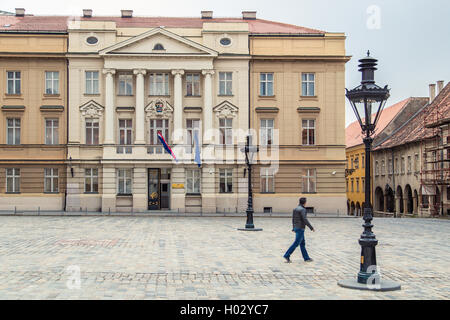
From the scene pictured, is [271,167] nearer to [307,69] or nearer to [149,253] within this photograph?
[307,69]

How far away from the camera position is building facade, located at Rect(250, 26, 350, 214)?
44.6 m

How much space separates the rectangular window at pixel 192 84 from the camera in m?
44.9

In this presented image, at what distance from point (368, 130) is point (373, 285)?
3156 millimetres

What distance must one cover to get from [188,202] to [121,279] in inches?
1240

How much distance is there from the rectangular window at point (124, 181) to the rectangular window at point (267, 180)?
9406 millimetres

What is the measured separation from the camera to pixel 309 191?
44.8 m

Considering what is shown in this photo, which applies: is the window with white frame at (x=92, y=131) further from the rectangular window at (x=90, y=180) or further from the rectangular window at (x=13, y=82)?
the rectangular window at (x=13, y=82)

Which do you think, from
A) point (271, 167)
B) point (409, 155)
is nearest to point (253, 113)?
point (271, 167)

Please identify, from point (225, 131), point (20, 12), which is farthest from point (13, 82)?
point (225, 131)

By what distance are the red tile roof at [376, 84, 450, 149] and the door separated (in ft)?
73.2

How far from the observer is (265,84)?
1777 inches

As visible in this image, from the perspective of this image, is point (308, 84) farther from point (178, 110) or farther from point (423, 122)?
point (423, 122)

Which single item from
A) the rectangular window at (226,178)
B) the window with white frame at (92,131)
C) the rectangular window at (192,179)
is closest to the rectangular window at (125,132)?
the window with white frame at (92,131)

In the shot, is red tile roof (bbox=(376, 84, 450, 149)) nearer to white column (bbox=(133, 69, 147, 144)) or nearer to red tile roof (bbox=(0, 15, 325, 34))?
red tile roof (bbox=(0, 15, 325, 34))
